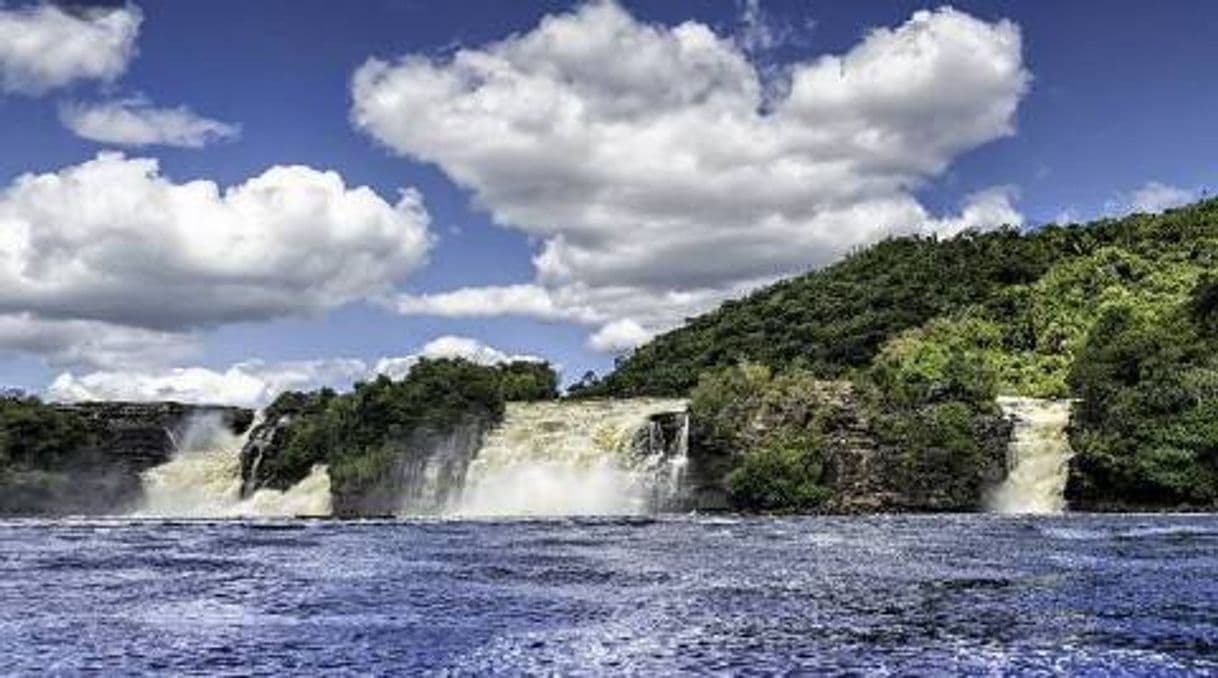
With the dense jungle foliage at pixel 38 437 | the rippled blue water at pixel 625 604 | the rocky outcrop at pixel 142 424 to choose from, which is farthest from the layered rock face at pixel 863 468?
the dense jungle foliage at pixel 38 437

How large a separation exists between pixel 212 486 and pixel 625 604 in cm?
7172

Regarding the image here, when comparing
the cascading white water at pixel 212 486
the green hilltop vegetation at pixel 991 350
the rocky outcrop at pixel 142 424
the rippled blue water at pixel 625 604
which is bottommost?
the rippled blue water at pixel 625 604

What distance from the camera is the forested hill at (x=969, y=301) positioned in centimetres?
12394

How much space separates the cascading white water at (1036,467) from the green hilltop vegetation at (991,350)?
1254mm

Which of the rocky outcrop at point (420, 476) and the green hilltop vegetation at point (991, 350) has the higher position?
the green hilltop vegetation at point (991, 350)

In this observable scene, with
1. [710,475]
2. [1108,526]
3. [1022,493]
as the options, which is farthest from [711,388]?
[1108,526]

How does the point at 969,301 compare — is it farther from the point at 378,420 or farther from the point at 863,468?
the point at 378,420

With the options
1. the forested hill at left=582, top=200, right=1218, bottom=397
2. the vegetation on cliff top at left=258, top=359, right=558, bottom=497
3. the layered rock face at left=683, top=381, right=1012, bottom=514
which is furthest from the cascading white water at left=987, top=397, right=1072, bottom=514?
the forested hill at left=582, top=200, right=1218, bottom=397

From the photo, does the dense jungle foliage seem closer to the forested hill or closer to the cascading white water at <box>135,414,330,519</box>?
the cascading white water at <box>135,414,330,519</box>

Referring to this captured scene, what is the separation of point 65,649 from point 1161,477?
61.3m

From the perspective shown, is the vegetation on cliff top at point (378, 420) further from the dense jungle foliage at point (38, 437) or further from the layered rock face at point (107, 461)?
the dense jungle foliage at point (38, 437)

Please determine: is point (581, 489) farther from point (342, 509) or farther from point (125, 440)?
point (125, 440)

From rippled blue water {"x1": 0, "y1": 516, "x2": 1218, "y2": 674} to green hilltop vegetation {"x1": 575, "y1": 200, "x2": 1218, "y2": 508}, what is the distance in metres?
22.2

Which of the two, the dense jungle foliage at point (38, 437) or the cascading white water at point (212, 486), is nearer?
the cascading white water at point (212, 486)
